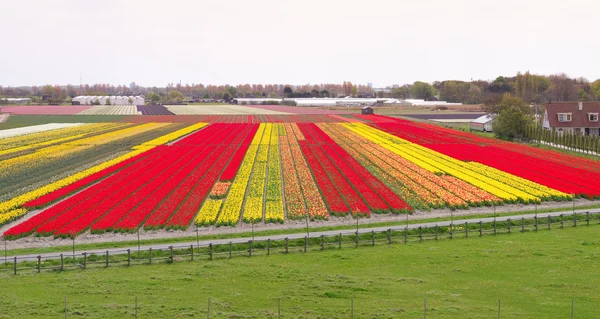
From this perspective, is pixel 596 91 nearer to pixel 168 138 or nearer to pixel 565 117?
pixel 565 117

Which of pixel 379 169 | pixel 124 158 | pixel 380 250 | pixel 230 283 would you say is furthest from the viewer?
pixel 124 158

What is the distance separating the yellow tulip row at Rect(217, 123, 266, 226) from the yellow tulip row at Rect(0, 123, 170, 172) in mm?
20464

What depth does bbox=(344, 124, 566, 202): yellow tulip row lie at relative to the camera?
4553cm

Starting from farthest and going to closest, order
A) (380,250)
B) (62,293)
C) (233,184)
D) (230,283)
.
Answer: (233,184), (380,250), (230,283), (62,293)

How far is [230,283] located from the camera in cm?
2597

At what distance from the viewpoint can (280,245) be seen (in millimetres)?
32188

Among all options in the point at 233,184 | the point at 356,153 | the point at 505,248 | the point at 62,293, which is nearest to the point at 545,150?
the point at 356,153

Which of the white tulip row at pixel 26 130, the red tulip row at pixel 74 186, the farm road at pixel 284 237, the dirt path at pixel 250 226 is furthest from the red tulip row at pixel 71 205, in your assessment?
the white tulip row at pixel 26 130

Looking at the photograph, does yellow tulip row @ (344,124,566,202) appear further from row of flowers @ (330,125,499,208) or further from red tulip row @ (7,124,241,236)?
red tulip row @ (7,124,241,236)

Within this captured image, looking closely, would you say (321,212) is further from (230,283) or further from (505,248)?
(230,283)

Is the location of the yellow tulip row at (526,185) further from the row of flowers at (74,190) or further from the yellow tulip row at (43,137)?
the yellow tulip row at (43,137)

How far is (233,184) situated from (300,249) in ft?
63.6

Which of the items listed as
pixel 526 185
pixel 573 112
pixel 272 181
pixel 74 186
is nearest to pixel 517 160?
pixel 526 185

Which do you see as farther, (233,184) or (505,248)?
(233,184)
